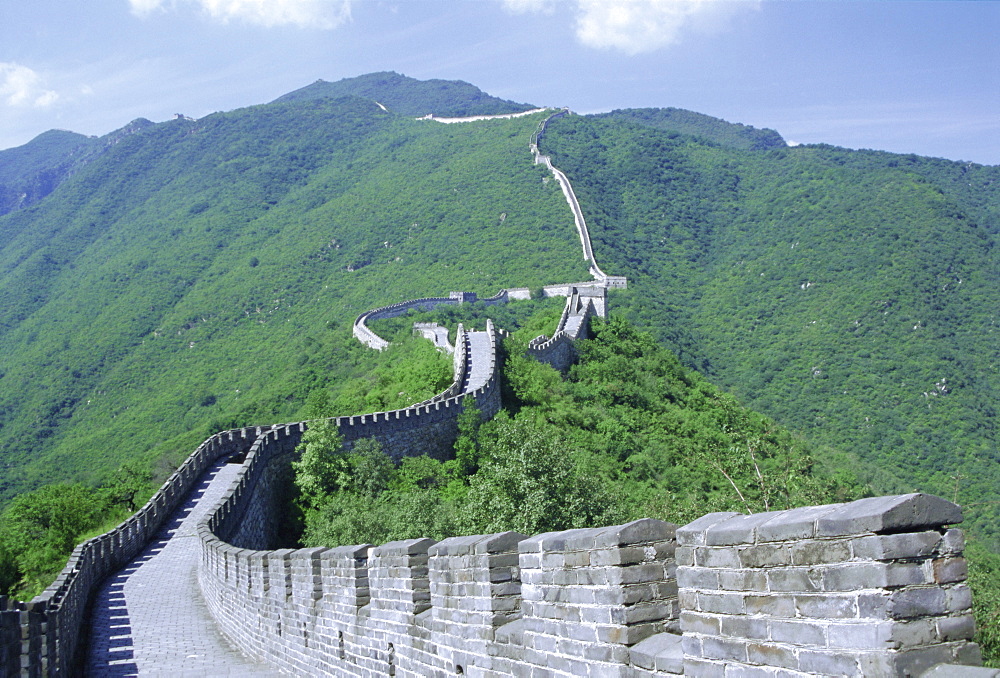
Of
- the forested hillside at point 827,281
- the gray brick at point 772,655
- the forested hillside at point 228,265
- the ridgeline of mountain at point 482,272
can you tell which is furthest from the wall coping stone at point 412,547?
the forested hillside at point 228,265

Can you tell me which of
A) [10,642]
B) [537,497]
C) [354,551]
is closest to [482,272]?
[537,497]

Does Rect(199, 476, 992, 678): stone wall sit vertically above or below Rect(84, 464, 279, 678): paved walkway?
above

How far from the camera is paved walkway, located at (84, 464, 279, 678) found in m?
11.9

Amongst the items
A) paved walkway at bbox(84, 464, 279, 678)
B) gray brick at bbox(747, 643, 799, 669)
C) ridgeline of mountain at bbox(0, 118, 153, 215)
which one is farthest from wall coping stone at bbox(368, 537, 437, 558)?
ridgeline of mountain at bbox(0, 118, 153, 215)

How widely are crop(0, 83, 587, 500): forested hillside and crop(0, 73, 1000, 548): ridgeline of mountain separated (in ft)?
1.13

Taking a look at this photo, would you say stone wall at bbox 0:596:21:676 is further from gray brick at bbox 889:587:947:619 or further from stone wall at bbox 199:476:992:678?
gray brick at bbox 889:587:947:619

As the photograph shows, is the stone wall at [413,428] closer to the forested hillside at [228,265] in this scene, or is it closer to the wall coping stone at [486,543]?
the forested hillside at [228,265]

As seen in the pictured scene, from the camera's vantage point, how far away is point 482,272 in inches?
3157

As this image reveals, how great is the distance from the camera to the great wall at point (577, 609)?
320 cm

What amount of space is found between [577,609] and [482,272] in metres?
75.8

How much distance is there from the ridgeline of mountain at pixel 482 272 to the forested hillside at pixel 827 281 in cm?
28

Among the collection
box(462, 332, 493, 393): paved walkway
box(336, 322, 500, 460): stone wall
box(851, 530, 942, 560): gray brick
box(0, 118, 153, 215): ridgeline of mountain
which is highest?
box(0, 118, 153, 215): ridgeline of mountain

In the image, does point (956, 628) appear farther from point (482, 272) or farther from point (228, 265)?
point (228, 265)

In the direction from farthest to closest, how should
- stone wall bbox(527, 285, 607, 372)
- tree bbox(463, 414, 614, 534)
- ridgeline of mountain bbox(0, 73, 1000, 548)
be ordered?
ridgeline of mountain bbox(0, 73, 1000, 548), stone wall bbox(527, 285, 607, 372), tree bbox(463, 414, 614, 534)
